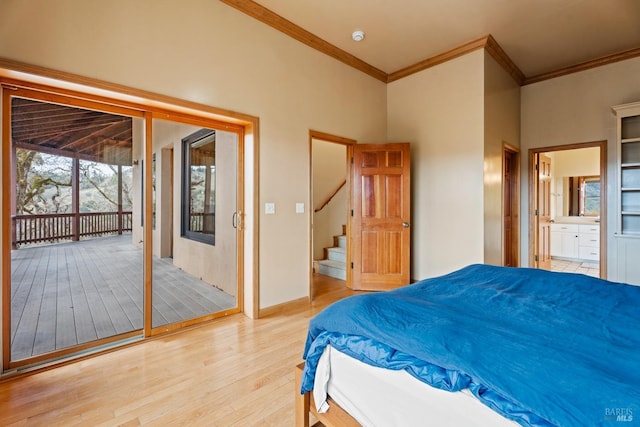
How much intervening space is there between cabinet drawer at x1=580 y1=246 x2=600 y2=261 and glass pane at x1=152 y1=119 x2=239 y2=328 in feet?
22.9

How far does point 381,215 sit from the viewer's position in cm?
414

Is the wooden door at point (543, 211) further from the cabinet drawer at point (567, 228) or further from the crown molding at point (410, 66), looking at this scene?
the cabinet drawer at point (567, 228)

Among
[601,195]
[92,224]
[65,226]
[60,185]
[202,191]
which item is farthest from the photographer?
[601,195]

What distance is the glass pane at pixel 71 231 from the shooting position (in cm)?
219

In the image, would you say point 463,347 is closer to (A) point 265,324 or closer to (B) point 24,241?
(A) point 265,324

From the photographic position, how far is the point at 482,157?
11.9 feet

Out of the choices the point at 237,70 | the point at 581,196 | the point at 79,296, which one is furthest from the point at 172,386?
the point at 581,196

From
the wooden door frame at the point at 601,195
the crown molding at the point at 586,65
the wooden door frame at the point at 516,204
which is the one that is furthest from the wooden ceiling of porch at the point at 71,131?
the crown molding at the point at 586,65

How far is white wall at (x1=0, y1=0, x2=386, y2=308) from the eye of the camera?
2.06 metres

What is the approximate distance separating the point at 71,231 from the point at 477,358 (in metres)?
2.99

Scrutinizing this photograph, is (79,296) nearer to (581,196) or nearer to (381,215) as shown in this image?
(381,215)

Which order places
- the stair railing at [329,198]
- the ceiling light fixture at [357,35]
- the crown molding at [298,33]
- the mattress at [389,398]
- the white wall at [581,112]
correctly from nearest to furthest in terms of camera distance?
1. the mattress at [389,398]
2. the crown molding at [298,33]
3. the ceiling light fixture at [357,35]
4. the white wall at [581,112]
5. the stair railing at [329,198]

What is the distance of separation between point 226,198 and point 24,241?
1.69 metres

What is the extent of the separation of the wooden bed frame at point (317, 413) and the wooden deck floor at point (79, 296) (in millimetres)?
1828
